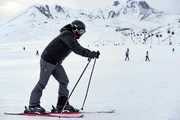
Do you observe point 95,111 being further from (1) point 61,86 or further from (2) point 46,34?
(2) point 46,34

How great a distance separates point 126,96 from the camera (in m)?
8.12

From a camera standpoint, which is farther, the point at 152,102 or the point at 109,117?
the point at 152,102

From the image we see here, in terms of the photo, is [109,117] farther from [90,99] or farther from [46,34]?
[46,34]

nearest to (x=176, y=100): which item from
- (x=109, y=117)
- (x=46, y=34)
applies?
(x=109, y=117)

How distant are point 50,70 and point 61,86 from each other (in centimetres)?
52

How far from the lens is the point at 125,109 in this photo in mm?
6152

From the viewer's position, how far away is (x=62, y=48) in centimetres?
538

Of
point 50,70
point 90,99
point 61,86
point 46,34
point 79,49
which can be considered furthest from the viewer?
point 46,34

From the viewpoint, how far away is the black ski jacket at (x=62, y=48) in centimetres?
514

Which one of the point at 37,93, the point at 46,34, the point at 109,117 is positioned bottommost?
the point at 109,117

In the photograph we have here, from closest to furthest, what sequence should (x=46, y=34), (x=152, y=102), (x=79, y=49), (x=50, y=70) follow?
(x=79, y=49) → (x=50, y=70) → (x=152, y=102) → (x=46, y=34)

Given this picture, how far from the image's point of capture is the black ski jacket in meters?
5.14

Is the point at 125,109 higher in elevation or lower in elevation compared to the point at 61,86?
lower

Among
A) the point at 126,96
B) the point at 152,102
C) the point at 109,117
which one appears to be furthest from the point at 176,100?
the point at 109,117
